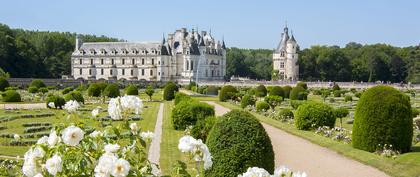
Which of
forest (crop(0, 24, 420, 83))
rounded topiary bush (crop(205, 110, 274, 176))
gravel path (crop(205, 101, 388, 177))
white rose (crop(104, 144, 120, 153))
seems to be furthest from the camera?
forest (crop(0, 24, 420, 83))

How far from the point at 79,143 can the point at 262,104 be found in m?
25.8

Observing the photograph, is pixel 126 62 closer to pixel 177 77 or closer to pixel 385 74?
pixel 177 77

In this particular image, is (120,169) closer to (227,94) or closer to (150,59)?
(227,94)

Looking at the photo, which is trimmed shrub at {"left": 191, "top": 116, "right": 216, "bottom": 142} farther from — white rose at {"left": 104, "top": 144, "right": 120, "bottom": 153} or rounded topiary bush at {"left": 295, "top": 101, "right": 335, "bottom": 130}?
white rose at {"left": 104, "top": 144, "right": 120, "bottom": 153}

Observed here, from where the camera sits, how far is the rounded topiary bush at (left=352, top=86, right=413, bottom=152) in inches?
534

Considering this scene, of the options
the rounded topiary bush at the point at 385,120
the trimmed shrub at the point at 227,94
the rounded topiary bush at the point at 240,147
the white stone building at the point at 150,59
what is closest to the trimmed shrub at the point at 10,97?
the trimmed shrub at the point at 227,94

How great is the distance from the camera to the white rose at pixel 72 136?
3568mm

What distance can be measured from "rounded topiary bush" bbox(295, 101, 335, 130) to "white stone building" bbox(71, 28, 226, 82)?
68.6 m

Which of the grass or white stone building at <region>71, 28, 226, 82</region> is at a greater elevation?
white stone building at <region>71, 28, 226, 82</region>

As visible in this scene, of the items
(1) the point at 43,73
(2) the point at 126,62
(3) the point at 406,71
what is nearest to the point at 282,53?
(3) the point at 406,71

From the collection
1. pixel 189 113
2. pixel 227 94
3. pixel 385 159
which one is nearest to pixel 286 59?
pixel 227 94

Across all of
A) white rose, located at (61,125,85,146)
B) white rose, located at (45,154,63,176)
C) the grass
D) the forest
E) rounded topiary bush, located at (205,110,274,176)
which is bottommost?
the grass

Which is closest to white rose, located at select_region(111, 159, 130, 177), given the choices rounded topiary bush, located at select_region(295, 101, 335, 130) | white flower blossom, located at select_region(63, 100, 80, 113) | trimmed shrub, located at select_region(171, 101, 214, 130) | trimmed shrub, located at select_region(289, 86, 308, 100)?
white flower blossom, located at select_region(63, 100, 80, 113)

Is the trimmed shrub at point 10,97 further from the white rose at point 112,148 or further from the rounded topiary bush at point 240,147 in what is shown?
the white rose at point 112,148
